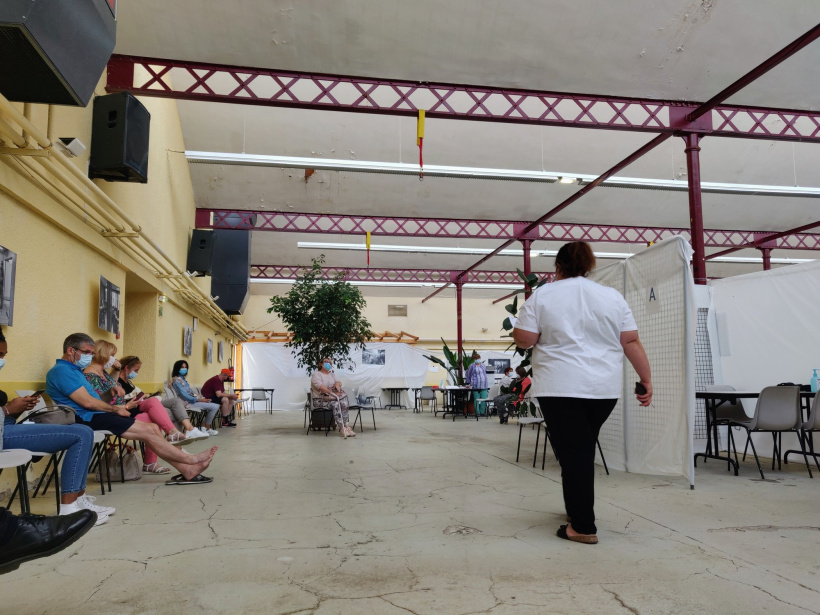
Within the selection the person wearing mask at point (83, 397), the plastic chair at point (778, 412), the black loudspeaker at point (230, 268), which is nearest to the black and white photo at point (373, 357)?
the black loudspeaker at point (230, 268)

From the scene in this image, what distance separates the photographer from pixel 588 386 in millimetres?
2623

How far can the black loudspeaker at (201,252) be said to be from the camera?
392 inches

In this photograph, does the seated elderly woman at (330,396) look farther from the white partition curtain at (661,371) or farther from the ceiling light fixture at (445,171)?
the white partition curtain at (661,371)

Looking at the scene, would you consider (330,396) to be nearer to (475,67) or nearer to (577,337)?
(475,67)

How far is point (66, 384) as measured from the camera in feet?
11.4

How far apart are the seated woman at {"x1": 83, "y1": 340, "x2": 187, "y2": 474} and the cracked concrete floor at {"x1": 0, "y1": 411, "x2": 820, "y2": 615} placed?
1.61 feet

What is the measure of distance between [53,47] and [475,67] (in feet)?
14.5

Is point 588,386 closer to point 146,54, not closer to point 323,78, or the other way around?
point 323,78

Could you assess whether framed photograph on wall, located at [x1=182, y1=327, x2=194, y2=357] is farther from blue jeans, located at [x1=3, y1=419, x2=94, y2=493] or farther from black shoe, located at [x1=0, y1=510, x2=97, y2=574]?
black shoe, located at [x1=0, y1=510, x2=97, y2=574]

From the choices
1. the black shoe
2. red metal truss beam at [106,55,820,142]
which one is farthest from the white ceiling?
the black shoe

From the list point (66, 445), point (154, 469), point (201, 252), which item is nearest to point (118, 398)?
point (154, 469)

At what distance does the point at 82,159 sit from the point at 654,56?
18.1ft

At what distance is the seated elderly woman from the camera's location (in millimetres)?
8141

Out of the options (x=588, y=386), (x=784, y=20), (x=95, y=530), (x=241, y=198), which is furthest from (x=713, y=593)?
(x=241, y=198)
